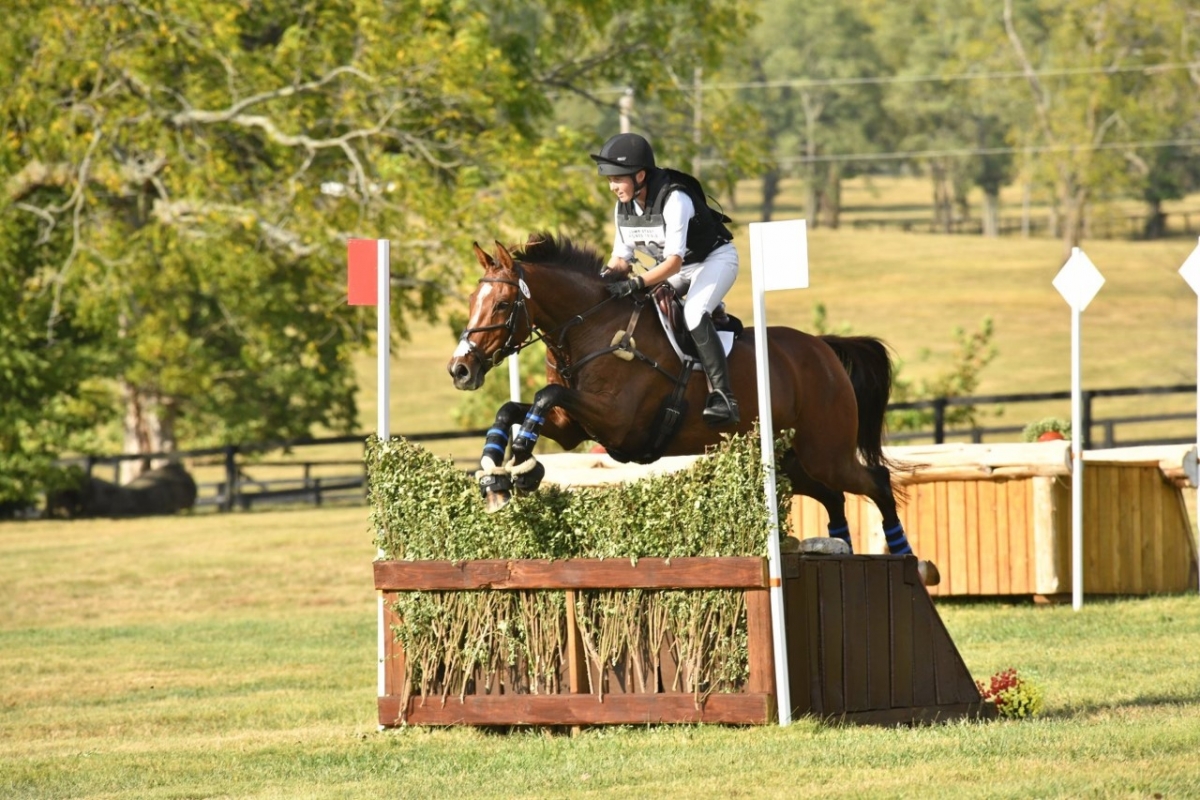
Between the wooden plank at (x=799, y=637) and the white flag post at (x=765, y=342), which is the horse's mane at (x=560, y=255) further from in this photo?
the wooden plank at (x=799, y=637)

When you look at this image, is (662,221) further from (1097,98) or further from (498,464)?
(1097,98)

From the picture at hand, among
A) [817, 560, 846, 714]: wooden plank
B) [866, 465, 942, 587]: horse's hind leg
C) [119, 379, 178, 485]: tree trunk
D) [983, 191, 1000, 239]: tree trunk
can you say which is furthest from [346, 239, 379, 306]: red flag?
[983, 191, 1000, 239]: tree trunk

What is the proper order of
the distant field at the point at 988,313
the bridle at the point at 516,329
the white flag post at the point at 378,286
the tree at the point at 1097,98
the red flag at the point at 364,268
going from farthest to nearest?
1. the tree at the point at 1097,98
2. the distant field at the point at 988,313
3. the red flag at the point at 364,268
4. the white flag post at the point at 378,286
5. the bridle at the point at 516,329

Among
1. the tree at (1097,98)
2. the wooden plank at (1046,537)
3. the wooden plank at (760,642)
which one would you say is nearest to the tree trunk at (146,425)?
the wooden plank at (1046,537)

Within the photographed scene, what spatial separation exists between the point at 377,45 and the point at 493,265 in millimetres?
14439

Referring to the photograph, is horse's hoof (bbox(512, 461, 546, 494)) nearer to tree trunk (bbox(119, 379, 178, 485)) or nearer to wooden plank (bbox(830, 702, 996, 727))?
wooden plank (bbox(830, 702, 996, 727))

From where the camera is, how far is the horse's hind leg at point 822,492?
9203mm

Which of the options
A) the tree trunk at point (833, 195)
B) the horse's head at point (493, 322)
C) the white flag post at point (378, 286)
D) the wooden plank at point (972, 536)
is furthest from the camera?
the tree trunk at point (833, 195)

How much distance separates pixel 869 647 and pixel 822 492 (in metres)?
1.76

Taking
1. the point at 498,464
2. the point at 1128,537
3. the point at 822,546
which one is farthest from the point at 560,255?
the point at 1128,537

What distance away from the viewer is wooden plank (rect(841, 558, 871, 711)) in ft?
25.3

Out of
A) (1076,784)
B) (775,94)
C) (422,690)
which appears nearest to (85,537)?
(422,690)

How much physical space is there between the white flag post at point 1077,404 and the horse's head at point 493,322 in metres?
5.96

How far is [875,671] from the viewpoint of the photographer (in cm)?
779
